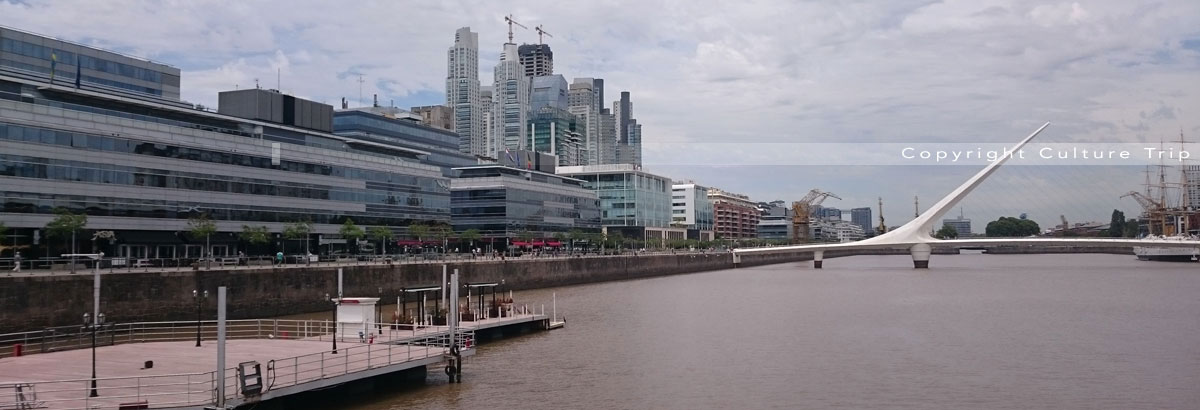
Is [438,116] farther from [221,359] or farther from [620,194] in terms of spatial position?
[221,359]

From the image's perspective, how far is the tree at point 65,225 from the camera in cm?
4378

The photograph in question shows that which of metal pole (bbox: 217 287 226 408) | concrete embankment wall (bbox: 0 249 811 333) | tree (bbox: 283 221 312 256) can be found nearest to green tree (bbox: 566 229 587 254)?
concrete embankment wall (bbox: 0 249 811 333)

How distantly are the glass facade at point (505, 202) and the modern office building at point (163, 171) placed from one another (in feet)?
84.7

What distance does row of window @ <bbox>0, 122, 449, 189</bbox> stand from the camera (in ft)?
Answer: 148

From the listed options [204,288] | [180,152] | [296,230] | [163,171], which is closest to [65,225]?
[163,171]

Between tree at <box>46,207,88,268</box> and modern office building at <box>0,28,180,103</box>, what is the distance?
11.4 meters

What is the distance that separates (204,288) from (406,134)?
64.5 meters

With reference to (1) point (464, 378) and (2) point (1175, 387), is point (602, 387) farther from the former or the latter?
(2) point (1175, 387)

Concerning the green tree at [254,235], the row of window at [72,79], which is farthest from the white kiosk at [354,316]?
the row of window at [72,79]

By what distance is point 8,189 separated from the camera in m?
44.7

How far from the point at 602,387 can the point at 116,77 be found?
46.8m

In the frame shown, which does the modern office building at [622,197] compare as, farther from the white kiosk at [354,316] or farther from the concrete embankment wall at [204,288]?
the white kiosk at [354,316]

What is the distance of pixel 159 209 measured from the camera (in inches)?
2088

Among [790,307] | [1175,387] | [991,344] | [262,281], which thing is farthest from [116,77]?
[1175,387]
